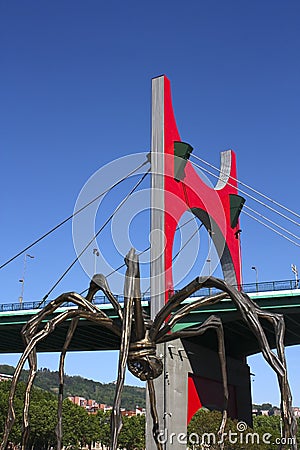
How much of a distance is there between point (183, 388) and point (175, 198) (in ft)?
31.9

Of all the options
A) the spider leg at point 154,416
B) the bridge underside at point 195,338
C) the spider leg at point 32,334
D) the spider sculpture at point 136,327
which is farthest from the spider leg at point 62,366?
the bridge underside at point 195,338

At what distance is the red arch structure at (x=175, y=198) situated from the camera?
28984mm

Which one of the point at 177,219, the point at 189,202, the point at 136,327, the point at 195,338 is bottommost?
the point at 136,327

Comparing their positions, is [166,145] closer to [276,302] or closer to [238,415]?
[276,302]

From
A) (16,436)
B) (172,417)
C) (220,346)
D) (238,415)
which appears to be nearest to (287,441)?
(220,346)

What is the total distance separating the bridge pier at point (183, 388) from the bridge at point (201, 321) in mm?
1304

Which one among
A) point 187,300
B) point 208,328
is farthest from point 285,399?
point 187,300

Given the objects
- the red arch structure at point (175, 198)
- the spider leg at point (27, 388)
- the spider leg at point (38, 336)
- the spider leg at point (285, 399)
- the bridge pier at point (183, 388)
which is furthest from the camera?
the red arch structure at point (175, 198)

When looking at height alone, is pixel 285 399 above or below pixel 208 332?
below

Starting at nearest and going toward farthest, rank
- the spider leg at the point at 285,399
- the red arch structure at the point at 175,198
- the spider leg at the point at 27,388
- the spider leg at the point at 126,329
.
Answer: the spider leg at the point at 285,399, the spider leg at the point at 126,329, the spider leg at the point at 27,388, the red arch structure at the point at 175,198

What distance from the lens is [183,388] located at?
30.8m

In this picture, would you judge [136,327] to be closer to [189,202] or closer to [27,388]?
[27,388]

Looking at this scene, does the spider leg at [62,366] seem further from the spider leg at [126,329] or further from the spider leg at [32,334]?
the spider leg at [126,329]

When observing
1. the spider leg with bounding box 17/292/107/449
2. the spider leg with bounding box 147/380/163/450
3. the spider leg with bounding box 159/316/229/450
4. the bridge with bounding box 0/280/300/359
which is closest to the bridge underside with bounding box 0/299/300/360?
the bridge with bounding box 0/280/300/359
